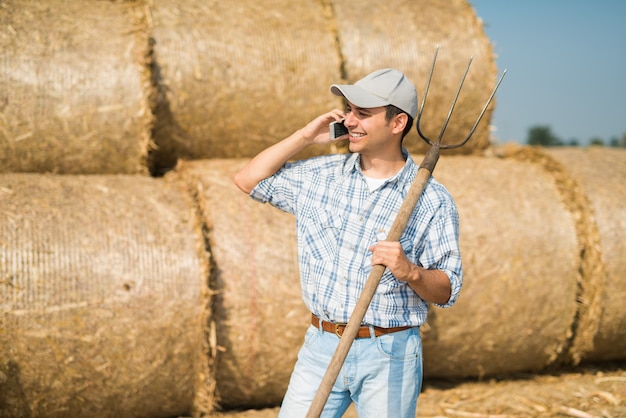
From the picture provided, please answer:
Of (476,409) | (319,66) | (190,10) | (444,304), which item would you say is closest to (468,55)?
(319,66)

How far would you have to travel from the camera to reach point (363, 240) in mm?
2965

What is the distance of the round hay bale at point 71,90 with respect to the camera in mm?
4523

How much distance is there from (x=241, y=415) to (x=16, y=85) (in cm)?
244

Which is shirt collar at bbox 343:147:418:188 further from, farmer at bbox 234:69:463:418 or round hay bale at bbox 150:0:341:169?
round hay bale at bbox 150:0:341:169

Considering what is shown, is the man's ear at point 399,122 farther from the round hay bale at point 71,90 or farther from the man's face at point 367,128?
the round hay bale at point 71,90

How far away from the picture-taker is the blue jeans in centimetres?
290

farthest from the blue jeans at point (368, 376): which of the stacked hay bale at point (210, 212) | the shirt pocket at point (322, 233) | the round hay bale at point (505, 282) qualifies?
the round hay bale at point (505, 282)

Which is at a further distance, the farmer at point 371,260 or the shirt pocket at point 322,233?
the shirt pocket at point 322,233

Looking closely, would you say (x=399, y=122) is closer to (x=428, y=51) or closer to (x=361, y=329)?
(x=361, y=329)

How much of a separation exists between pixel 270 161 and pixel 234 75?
1.92 meters

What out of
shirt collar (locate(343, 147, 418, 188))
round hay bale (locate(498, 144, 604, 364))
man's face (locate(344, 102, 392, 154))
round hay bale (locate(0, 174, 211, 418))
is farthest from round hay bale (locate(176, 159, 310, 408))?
round hay bale (locate(498, 144, 604, 364))

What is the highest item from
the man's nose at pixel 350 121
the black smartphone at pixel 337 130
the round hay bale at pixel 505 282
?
the man's nose at pixel 350 121

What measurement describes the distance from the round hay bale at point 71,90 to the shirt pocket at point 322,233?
81.3 inches

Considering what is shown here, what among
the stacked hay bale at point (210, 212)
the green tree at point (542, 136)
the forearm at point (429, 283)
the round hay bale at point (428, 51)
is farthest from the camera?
the green tree at point (542, 136)
